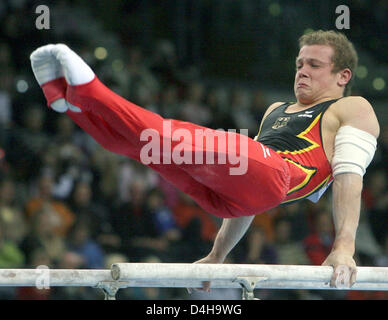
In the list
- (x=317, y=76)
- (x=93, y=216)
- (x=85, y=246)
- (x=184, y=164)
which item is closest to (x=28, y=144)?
(x=93, y=216)

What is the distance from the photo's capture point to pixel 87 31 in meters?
8.36

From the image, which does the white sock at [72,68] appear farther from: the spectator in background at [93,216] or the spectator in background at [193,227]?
the spectator in background at [193,227]

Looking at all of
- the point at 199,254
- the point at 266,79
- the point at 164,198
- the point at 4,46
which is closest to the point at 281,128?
the point at 199,254

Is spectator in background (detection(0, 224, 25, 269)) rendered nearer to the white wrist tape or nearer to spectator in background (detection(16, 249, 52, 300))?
spectator in background (detection(16, 249, 52, 300))

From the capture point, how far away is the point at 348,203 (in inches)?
122

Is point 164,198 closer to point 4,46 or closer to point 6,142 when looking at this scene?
point 6,142

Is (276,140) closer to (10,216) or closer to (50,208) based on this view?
(50,208)

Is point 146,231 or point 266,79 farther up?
point 266,79

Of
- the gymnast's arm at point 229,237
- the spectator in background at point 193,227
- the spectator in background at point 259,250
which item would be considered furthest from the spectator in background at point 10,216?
the gymnast's arm at point 229,237

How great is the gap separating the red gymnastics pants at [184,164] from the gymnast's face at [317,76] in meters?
0.63

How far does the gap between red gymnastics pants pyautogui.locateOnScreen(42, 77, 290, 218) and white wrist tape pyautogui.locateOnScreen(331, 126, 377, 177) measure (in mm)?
339

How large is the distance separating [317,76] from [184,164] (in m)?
1.12

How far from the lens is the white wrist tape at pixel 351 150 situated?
3139 mm

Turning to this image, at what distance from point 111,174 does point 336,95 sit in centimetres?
363
